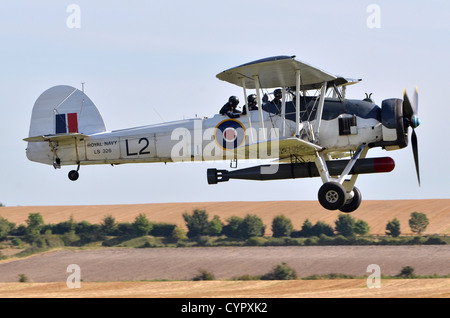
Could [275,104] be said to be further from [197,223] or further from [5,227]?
[5,227]

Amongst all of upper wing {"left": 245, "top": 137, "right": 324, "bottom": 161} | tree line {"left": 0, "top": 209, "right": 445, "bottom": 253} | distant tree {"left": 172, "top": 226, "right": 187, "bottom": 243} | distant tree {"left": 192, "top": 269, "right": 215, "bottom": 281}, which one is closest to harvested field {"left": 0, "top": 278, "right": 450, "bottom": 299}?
distant tree {"left": 192, "top": 269, "right": 215, "bottom": 281}

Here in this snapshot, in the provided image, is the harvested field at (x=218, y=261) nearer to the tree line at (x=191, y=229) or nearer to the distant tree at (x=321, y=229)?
the tree line at (x=191, y=229)

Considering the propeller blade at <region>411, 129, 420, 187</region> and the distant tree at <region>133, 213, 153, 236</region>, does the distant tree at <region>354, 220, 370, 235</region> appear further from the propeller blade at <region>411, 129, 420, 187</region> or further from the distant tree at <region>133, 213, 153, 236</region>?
the propeller blade at <region>411, 129, 420, 187</region>

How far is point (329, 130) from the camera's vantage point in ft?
58.1

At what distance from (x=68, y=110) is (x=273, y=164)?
237 inches

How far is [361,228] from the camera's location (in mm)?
40562

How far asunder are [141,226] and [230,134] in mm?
23139

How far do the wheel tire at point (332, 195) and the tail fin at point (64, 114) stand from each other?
628 cm

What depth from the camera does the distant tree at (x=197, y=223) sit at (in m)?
40.7

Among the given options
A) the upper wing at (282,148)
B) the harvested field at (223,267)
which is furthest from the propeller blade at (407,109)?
the harvested field at (223,267)

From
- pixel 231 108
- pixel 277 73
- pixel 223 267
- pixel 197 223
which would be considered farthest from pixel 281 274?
pixel 277 73

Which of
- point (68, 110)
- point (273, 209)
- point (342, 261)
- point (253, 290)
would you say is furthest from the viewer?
point (273, 209)

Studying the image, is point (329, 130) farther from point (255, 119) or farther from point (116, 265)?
point (116, 265)

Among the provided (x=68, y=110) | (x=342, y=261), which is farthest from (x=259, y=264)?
(x=68, y=110)
